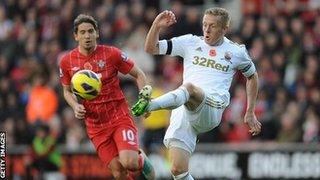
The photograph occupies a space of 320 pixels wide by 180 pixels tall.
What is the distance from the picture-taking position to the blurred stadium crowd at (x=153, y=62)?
74.4ft

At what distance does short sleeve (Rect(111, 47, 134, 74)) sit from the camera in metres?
14.9

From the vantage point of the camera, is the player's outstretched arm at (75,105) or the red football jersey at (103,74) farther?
the red football jersey at (103,74)

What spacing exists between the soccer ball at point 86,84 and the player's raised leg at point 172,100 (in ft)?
2.93

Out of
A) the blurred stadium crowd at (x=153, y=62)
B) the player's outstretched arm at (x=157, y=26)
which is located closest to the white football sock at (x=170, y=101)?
the player's outstretched arm at (x=157, y=26)

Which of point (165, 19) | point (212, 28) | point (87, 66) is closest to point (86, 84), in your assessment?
point (87, 66)

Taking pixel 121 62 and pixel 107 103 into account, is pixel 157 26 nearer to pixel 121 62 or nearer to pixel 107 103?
pixel 121 62

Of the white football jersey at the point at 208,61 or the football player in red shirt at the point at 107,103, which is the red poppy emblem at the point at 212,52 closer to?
the white football jersey at the point at 208,61

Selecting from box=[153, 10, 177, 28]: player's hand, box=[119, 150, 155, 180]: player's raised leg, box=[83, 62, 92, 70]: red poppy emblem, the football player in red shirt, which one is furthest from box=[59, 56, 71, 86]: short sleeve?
box=[153, 10, 177, 28]: player's hand

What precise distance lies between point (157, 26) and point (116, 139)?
1687mm

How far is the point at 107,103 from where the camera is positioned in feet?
48.5

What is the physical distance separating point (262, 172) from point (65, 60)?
25.0 ft

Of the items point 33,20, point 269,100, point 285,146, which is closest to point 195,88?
point 285,146

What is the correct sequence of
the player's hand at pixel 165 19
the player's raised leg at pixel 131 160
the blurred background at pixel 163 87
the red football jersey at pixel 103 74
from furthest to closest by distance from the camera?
the blurred background at pixel 163 87, the red football jersey at pixel 103 74, the player's raised leg at pixel 131 160, the player's hand at pixel 165 19

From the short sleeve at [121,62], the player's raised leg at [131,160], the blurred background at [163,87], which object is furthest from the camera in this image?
the blurred background at [163,87]
